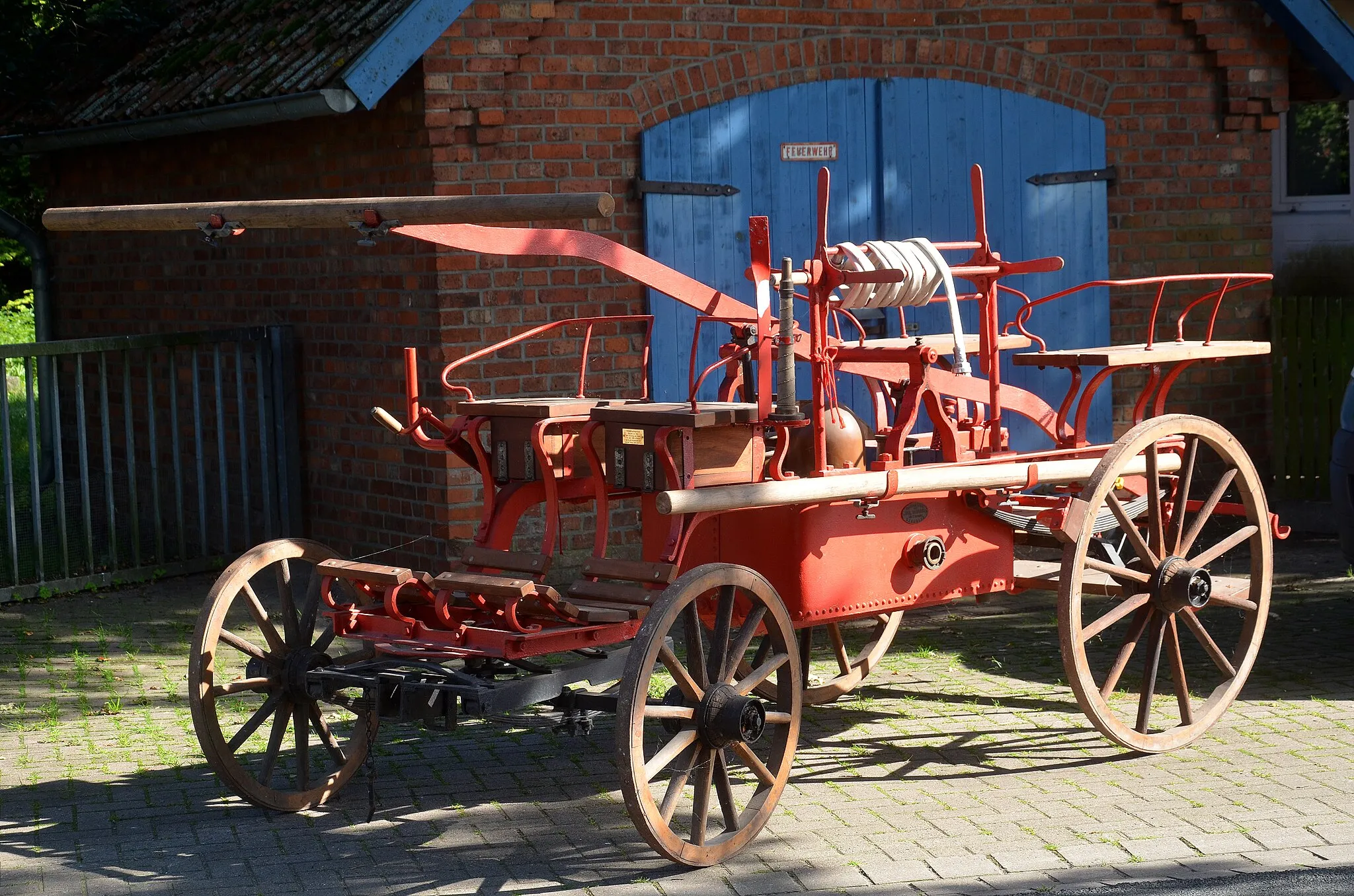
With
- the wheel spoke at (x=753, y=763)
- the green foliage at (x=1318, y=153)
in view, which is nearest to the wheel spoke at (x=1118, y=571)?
the wheel spoke at (x=753, y=763)

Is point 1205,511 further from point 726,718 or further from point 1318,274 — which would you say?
point 1318,274

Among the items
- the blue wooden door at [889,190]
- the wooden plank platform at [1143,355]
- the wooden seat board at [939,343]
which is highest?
the blue wooden door at [889,190]

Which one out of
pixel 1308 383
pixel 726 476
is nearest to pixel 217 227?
pixel 726 476

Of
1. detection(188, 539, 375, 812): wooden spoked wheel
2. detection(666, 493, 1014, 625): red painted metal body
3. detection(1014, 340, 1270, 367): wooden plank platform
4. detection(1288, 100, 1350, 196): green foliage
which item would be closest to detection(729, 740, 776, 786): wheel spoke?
detection(666, 493, 1014, 625): red painted metal body

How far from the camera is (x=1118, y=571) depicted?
5.91m

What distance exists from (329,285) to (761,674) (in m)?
5.18

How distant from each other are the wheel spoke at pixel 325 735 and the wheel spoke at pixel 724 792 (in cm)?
131

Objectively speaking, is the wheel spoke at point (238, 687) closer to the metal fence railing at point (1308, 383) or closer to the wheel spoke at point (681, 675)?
the wheel spoke at point (681, 675)

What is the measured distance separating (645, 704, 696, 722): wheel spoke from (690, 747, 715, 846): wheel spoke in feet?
0.40

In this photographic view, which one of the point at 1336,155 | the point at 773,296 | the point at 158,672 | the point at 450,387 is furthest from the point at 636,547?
the point at 1336,155

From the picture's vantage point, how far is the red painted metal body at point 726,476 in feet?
17.1

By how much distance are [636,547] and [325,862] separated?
170 inches

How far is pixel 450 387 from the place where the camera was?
18.9 feet

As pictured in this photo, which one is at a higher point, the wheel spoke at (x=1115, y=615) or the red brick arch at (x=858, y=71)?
the red brick arch at (x=858, y=71)
